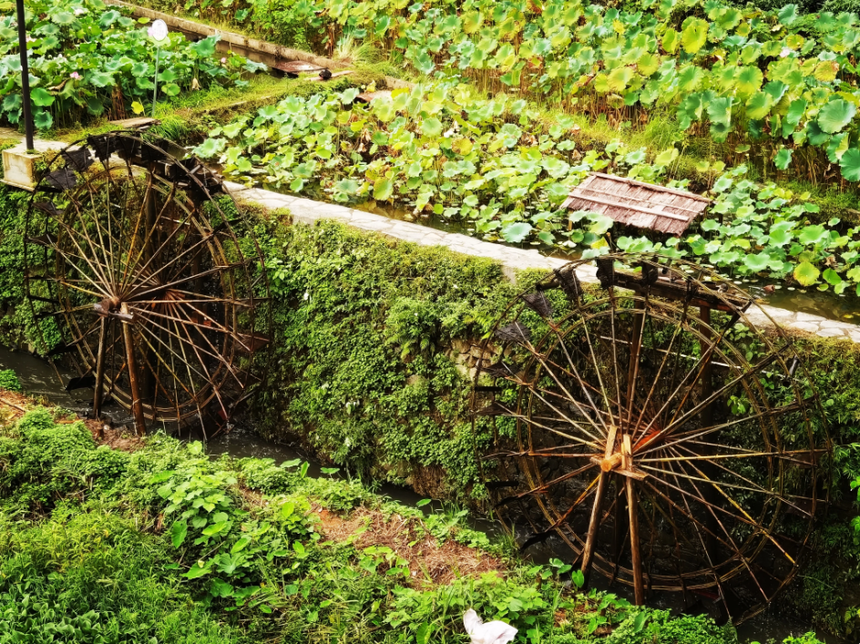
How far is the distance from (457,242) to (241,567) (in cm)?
338

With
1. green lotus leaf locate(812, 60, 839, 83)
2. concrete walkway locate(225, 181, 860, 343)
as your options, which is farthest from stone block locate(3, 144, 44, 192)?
green lotus leaf locate(812, 60, 839, 83)

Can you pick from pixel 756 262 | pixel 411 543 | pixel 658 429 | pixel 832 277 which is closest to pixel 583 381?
pixel 658 429

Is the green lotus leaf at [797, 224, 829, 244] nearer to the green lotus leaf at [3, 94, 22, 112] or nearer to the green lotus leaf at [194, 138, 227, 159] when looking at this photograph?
the green lotus leaf at [194, 138, 227, 159]

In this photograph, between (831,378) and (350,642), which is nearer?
(350,642)

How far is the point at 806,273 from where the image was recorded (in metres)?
7.00

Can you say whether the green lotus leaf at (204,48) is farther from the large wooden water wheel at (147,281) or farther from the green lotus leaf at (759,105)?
the green lotus leaf at (759,105)

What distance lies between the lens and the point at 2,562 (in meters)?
4.95

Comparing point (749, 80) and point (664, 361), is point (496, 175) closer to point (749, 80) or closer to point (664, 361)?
point (749, 80)

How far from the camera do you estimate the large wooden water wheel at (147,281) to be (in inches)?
294

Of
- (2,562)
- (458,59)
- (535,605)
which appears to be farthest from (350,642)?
(458,59)

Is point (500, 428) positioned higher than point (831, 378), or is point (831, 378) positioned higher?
point (831, 378)

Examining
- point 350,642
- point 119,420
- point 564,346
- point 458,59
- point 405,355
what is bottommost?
point 119,420

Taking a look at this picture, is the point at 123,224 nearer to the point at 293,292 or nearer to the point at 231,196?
the point at 231,196

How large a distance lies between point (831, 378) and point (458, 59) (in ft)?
23.9
